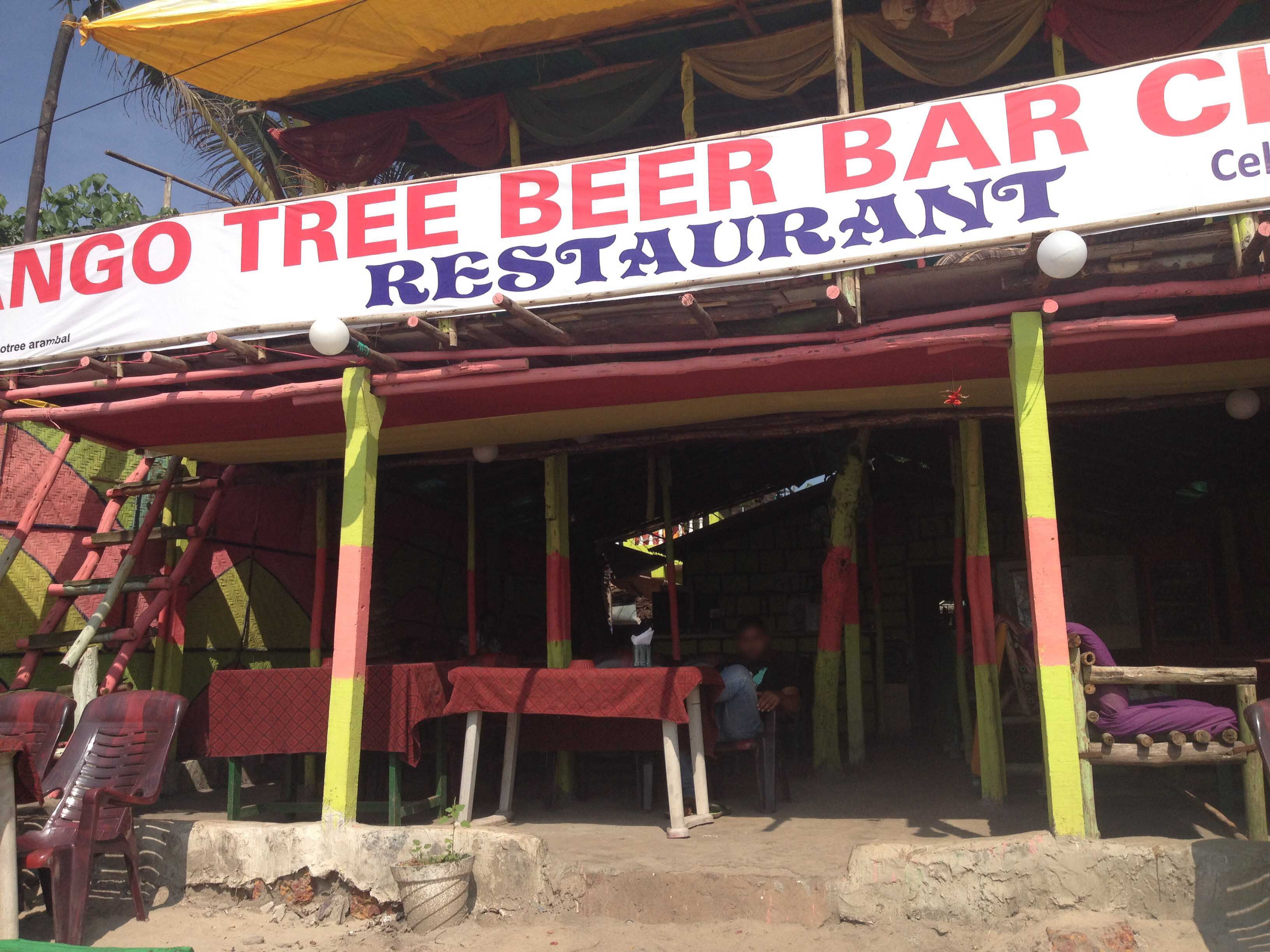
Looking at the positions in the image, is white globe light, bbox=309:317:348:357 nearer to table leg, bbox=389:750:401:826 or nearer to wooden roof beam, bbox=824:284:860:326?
table leg, bbox=389:750:401:826

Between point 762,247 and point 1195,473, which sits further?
point 1195,473

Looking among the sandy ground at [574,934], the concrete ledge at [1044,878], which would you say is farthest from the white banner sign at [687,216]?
the sandy ground at [574,934]

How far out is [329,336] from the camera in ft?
17.5

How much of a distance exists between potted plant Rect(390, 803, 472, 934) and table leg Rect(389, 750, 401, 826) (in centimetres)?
97

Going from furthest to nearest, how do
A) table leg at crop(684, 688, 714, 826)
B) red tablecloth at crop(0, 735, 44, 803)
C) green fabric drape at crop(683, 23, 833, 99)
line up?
green fabric drape at crop(683, 23, 833, 99)
table leg at crop(684, 688, 714, 826)
red tablecloth at crop(0, 735, 44, 803)

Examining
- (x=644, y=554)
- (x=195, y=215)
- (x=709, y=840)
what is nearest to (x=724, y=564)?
(x=644, y=554)

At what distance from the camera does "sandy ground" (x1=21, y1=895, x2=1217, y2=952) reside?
164 inches

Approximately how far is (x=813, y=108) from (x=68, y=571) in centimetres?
722

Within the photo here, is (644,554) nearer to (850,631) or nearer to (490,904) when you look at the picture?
(850,631)

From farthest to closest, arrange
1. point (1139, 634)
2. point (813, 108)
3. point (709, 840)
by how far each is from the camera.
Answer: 1. point (1139, 634)
2. point (813, 108)
3. point (709, 840)

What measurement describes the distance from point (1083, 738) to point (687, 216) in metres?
3.35

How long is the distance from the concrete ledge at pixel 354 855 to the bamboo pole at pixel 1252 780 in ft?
11.3

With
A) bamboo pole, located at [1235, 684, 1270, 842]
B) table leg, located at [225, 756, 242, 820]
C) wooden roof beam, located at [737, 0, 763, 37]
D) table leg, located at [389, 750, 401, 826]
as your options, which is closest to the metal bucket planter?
table leg, located at [389, 750, 401, 826]

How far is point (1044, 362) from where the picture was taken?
18.5ft
